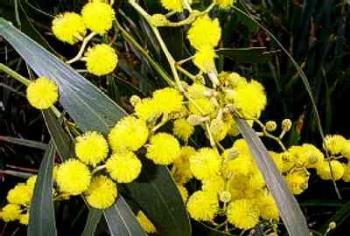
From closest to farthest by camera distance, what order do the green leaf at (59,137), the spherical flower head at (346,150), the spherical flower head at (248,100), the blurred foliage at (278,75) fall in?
the spherical flower head at (248,100)
the green leaf at (59,137)
the spherical flower head at (346,150)
the blurred foliage at (278,75)

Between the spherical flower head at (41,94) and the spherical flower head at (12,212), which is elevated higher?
the spherical flower head at (41,94)

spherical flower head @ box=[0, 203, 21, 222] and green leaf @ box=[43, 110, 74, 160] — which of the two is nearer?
green leaf @ box=[43, 110, 74, 160]

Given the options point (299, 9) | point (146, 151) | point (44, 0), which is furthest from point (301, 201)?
point (44, 0)

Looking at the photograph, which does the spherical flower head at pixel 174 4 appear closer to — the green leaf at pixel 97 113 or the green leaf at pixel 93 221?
the green leaf at pixel 97 113

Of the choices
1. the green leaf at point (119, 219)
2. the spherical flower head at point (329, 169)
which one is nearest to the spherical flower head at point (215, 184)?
the green leaf at point (119, 219)

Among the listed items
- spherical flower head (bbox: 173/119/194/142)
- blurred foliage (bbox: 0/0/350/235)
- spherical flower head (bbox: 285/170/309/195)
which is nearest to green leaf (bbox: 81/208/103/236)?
spherical flower head (bbox: 173/119/194/142)

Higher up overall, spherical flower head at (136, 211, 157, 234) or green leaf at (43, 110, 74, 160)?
green leaf at (43, 110, 74, 160)

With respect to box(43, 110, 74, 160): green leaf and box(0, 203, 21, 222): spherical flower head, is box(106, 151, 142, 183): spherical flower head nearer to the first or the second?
box(43, 110, 74, 160): green leaf

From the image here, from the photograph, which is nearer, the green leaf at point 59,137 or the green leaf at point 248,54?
the green leaf at point 59,137

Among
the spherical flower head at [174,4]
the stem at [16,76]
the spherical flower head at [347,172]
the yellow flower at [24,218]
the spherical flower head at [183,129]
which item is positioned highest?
the spherical flower head at [174,4]
